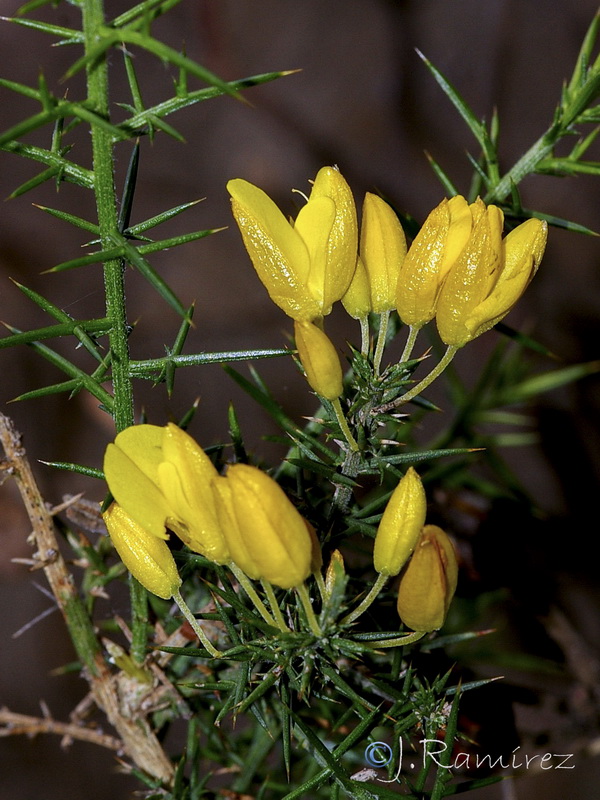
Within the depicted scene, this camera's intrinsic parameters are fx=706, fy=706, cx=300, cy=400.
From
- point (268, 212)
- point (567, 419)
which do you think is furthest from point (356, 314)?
point (567, 419)

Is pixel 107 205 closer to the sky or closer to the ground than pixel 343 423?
closer to the sky

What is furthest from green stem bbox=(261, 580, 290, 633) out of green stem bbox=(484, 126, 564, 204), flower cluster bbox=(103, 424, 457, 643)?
green stem bbox=(484, 126, 564, 204)

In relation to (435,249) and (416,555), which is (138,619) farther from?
(435,249)

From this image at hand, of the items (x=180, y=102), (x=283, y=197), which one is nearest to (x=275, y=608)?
(x=180, y=102)

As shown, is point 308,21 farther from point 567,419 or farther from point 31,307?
point 567,419

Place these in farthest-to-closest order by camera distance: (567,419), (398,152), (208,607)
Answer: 1. (398,152)
2. (567,419)
3. (208,607)

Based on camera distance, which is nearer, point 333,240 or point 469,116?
point 333,240
